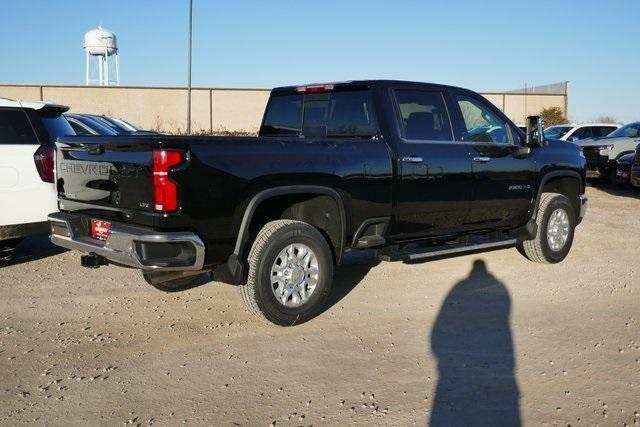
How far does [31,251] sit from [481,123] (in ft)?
18.9

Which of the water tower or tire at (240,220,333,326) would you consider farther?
the water tower

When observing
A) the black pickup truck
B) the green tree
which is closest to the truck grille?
the black pickup truck

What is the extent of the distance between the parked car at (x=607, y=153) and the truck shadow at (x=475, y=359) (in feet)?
39.9

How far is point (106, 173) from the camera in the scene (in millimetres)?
4984

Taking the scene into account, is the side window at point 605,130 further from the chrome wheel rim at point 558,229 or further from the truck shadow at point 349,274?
the truck shadow at point 349,274

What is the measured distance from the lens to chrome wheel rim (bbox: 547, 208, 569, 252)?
25.1ft

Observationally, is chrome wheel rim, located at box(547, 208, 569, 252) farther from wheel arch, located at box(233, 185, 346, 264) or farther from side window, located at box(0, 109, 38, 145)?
side window, located at box(0, 109, 38, 145)

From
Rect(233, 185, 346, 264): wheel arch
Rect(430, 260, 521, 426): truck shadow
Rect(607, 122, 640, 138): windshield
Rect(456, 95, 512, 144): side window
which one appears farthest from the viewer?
Rect(607, 122, 640, 138): windshield

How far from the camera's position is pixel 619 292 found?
642 cm

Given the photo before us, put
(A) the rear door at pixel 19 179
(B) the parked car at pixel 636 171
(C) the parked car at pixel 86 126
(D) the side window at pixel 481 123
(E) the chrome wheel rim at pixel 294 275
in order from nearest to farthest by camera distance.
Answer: (E) the chrome wheel rim at pixel 294 275, (A) the rear door at pixel 19 179, (D) the side window at pixel 481 123, (C) the parked car at pixel 86 126, (B) the parked car at pixel 636 171

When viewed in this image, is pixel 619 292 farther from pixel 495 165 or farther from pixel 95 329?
pixel 95 329

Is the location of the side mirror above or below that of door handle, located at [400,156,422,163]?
above

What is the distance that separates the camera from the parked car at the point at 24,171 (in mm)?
6410

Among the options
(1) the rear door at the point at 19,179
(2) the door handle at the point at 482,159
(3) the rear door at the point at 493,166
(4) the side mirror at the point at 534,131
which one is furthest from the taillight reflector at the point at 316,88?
(1) the rear door at the point at 19,179
